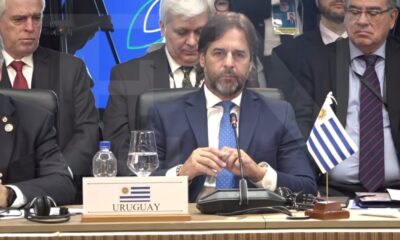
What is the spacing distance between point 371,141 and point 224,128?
93 cm

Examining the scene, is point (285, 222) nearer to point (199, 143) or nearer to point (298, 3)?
point (199, 143)

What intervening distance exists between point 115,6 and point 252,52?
36.4 inches

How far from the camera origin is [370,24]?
15.1 ft

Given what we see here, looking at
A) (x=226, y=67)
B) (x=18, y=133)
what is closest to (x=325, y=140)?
(x=226, y=67)

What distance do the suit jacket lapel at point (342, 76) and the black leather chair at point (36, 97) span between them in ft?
4.76

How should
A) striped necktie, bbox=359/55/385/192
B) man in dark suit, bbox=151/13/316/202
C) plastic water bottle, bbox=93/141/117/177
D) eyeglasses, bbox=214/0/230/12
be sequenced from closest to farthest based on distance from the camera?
plastic water bottle, bbox=93/141/117/177 → man in dark suit, bbox=151/13/316/202 → striped necktie, bbox=359/55/385/192 → eyeglasses, bbox=214/0/230/12

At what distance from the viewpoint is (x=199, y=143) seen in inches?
155

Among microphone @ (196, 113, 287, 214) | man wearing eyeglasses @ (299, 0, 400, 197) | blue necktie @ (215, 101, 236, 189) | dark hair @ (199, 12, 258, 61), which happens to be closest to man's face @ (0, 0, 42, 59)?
dark hair @ (199, 12, 258, 61)

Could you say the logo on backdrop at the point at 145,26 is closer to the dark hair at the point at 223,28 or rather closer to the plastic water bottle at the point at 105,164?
the dark hair at the point at 223,28

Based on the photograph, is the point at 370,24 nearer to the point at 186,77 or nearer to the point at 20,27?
the point at 186,77

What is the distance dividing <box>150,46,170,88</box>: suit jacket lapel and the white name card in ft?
5.69

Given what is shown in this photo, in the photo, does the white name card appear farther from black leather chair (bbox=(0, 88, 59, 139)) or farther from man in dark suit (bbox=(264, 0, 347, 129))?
man in dark suit (bbox=(264, 0, 347, 129))

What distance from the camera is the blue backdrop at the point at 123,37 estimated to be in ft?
15.6

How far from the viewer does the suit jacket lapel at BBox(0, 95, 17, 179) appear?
12.3 ft
